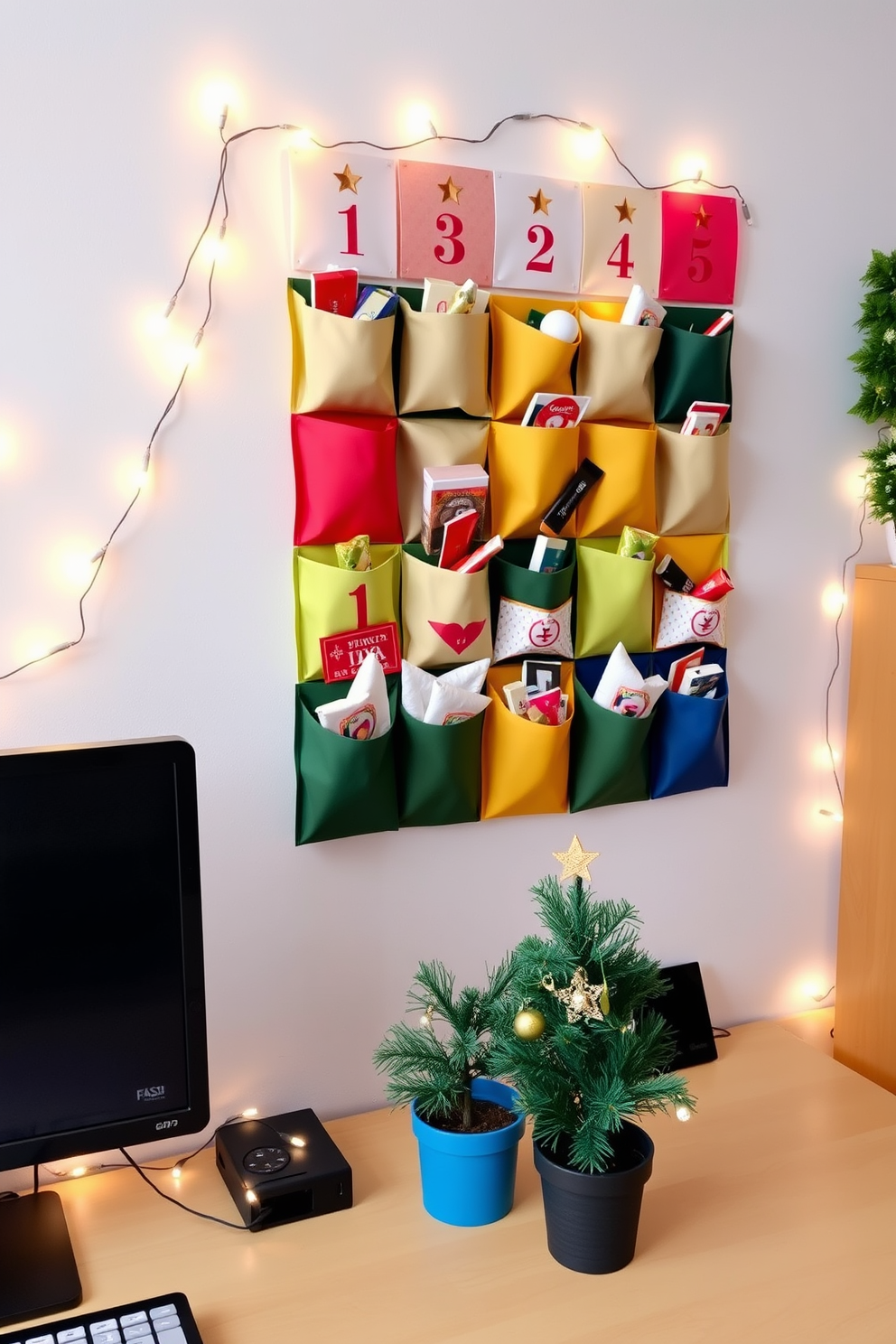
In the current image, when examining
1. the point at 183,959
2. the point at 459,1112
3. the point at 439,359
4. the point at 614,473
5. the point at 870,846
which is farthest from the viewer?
the point at 870,846

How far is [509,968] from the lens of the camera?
3.81ft

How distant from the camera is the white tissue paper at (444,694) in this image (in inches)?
50.4

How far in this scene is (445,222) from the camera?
4.19ft

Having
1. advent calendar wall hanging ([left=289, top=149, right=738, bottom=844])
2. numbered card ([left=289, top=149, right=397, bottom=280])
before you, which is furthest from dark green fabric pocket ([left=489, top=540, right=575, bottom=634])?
numbered card ([left=289, top=149, right=397, bottom=280])

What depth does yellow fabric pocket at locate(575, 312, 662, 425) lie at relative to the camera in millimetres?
1346

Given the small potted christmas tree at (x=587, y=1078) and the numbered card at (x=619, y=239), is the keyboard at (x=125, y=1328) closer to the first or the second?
the small potted christmas tree at (x=587, y=1078)

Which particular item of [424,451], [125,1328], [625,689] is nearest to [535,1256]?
[125,1328]

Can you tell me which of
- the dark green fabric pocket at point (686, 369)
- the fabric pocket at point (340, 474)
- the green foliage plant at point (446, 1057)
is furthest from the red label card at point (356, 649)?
the dark green fabric pocket at point (686, 369)

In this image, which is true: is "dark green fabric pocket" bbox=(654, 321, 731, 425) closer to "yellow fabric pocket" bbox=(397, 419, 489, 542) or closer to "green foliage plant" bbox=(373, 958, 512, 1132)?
"yellow fabric pocket" bbox=(397, 419, 489, 542)

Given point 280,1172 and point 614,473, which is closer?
point 280,1172

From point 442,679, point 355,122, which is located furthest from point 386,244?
point 442,679

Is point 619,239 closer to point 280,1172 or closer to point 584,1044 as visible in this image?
point 584,1044

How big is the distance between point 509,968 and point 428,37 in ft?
3.31

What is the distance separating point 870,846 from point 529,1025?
0.77 meters
